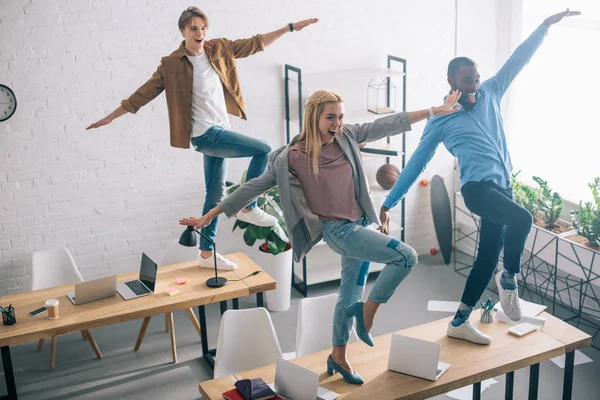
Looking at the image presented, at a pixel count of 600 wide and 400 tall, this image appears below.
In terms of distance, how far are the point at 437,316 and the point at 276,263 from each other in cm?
146

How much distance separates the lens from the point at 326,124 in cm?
356

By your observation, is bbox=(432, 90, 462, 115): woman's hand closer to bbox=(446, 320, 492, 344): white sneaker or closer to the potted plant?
bbox=(446, 320, 492, 344): white sneaker

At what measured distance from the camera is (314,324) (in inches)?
180

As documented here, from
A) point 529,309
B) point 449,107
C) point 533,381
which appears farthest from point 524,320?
point 449,107

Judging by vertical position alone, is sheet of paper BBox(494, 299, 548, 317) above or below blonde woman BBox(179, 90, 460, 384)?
below

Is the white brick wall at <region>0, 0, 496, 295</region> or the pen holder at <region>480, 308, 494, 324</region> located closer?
the pen holder at <region>480, 308, 494, 324</region>

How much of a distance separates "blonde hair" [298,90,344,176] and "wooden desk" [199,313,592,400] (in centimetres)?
116

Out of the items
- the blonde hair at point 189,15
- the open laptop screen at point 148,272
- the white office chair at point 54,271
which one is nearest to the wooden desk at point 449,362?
the open laptop screen at point 148,272

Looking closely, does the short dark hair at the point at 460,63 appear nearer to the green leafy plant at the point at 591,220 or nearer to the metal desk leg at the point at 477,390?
the metal desk leg at the point at 477,390

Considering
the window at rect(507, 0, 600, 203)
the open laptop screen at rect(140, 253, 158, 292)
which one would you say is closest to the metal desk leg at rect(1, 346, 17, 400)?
the open laptop screen at rect(140, 253, 158, 292)

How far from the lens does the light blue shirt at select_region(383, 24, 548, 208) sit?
3873 mm

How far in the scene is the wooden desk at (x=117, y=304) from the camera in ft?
14.7

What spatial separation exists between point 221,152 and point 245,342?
1235mm

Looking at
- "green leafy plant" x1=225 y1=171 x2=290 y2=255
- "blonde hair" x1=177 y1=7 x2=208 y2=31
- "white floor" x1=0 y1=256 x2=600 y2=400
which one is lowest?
"white floor" x1=0 y1=256 x2=600 y2=400
